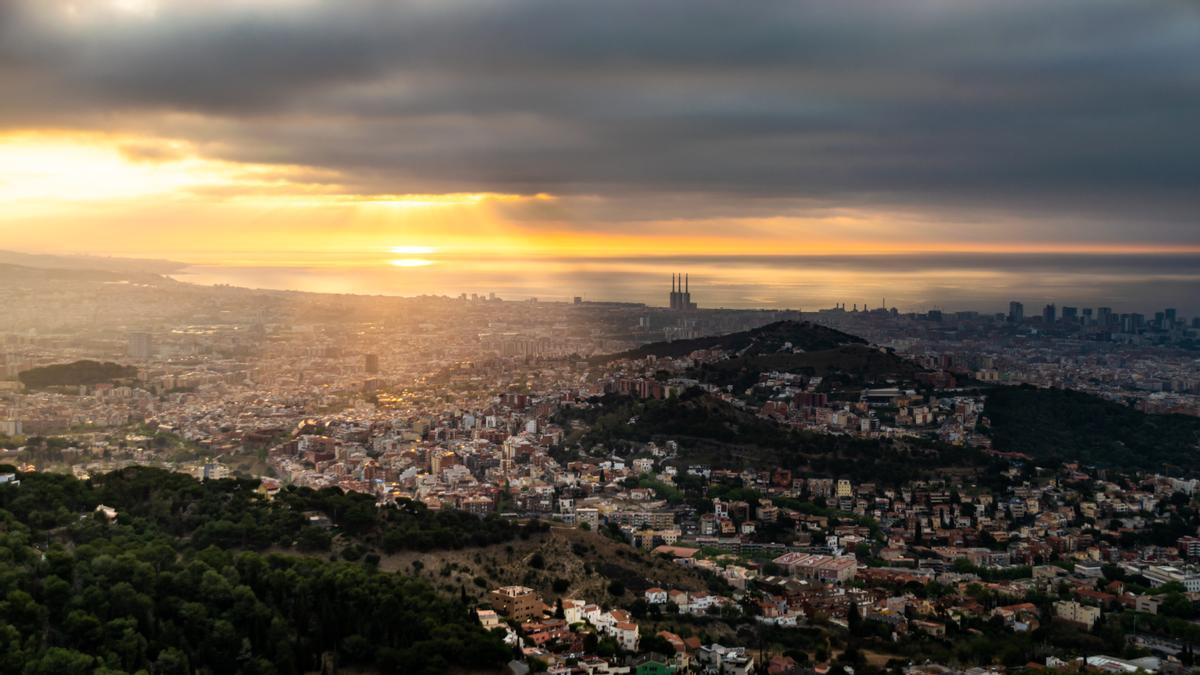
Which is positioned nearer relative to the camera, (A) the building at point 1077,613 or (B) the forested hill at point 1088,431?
(A) the building at point 1077,613

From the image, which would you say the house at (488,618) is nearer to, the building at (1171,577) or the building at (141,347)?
the building at (1171,577)

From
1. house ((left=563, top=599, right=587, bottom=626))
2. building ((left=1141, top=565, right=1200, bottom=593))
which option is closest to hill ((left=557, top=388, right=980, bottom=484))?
building ((left=1141, top=565, right=1200, bottom=593))

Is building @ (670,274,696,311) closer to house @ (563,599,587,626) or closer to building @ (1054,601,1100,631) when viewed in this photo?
building @ (1054,601,1100,631)

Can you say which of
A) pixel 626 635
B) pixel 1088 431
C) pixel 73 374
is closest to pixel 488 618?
pixel 626 635

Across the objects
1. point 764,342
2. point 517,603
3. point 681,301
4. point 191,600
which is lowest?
point 517,603

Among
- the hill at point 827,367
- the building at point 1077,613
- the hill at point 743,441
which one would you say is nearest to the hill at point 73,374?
the hill at point 743,441

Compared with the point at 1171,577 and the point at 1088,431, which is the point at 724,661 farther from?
the point at 1088,431
